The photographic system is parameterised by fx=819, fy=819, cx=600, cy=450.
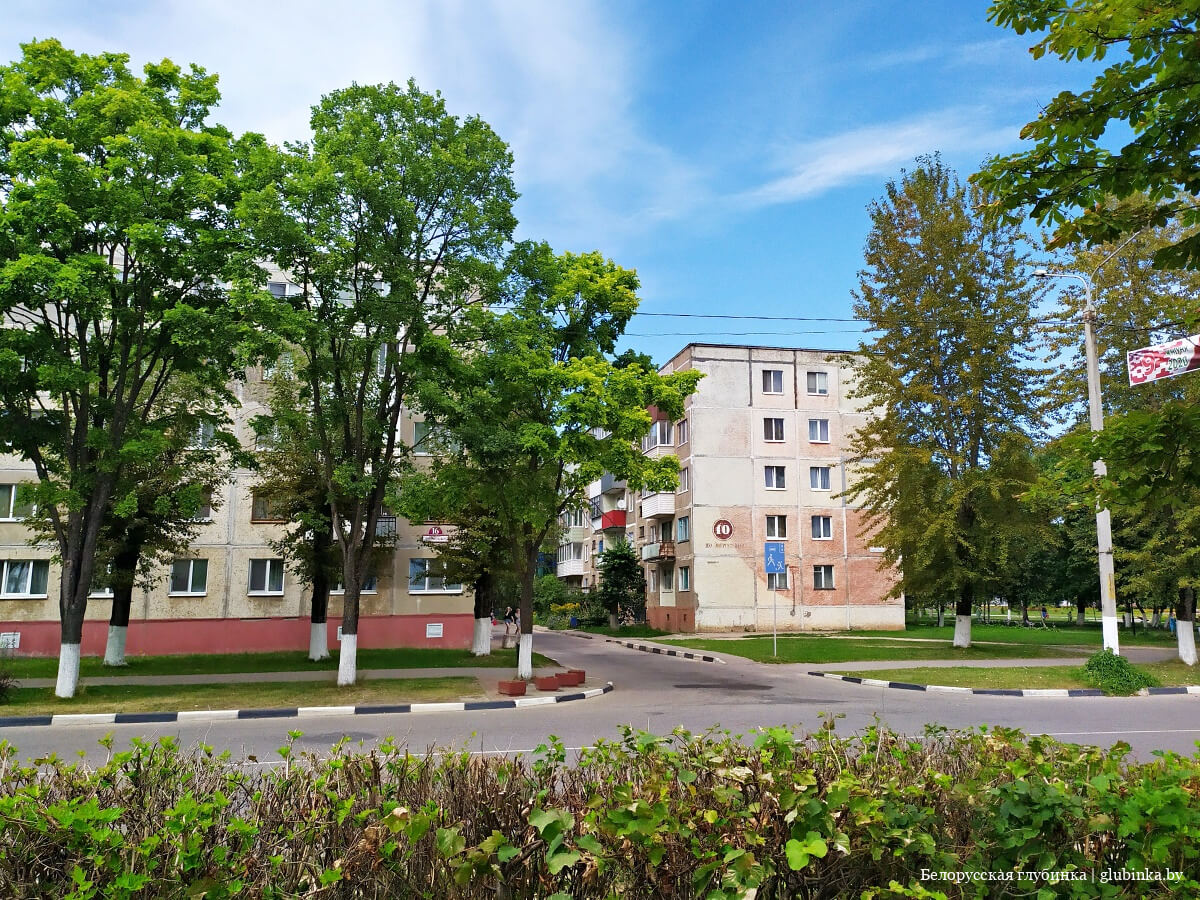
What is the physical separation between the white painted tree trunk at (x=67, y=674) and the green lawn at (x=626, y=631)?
2888 cm

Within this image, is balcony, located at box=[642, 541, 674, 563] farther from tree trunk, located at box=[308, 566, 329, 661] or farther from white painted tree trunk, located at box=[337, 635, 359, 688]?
white painted tree trunk, located at box=[337, 635, 359, 688]

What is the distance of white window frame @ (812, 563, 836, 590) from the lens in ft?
140

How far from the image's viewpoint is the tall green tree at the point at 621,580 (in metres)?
48.7

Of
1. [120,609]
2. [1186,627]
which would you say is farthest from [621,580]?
[1186,627]

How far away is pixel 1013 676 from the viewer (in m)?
19.8

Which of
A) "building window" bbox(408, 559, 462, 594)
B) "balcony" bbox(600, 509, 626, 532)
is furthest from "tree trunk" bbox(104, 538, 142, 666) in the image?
"balcony" bbox(600, 509, 626, 532)

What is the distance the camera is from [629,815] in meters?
2.89

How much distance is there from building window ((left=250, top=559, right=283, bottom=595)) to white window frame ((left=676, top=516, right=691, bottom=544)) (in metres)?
21.1

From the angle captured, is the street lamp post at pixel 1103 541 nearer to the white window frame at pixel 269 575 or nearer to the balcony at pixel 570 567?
the white window frame at pixel 269 575

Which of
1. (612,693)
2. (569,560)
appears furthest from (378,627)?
(569,560)

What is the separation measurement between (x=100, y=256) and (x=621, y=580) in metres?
36.3

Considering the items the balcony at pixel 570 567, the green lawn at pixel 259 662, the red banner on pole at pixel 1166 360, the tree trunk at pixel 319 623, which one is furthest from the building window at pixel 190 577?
the balcony at pixel 570 567

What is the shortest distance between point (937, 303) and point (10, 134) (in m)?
25.4

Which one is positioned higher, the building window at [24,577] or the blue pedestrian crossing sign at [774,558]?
the blue pedestrian crossing sign at [774,558]
